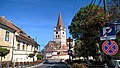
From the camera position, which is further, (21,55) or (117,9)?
(21,55)

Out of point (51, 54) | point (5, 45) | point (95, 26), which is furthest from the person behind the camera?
point (51, 54)

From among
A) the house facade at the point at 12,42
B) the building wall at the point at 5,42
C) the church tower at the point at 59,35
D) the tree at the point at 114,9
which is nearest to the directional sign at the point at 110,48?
the tree at the point at 114,9

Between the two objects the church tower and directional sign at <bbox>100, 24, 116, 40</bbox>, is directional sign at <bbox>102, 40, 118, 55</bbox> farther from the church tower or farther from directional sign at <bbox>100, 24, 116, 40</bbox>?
the church tower

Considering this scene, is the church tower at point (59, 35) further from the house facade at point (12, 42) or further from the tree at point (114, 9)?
the tree at point (114, 9)

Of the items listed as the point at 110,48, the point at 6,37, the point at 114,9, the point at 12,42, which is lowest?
the point at 110,48

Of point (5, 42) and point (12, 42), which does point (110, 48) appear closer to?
point (5, 42)

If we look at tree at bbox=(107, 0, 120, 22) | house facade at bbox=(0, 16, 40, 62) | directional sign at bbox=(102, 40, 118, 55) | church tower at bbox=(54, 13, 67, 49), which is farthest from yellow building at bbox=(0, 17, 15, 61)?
church tower at bbox=(54, 13, 67, 49)

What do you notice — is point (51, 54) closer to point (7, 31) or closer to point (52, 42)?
point (52, 42)

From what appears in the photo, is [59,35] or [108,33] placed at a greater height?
[59,35]

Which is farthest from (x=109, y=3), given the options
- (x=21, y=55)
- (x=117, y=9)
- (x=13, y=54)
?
(x=21, y=55)

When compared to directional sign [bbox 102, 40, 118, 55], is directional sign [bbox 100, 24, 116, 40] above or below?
above

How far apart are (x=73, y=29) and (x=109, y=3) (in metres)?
14.4

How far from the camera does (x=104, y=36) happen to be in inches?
280

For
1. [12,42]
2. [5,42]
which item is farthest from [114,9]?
[12,42]
